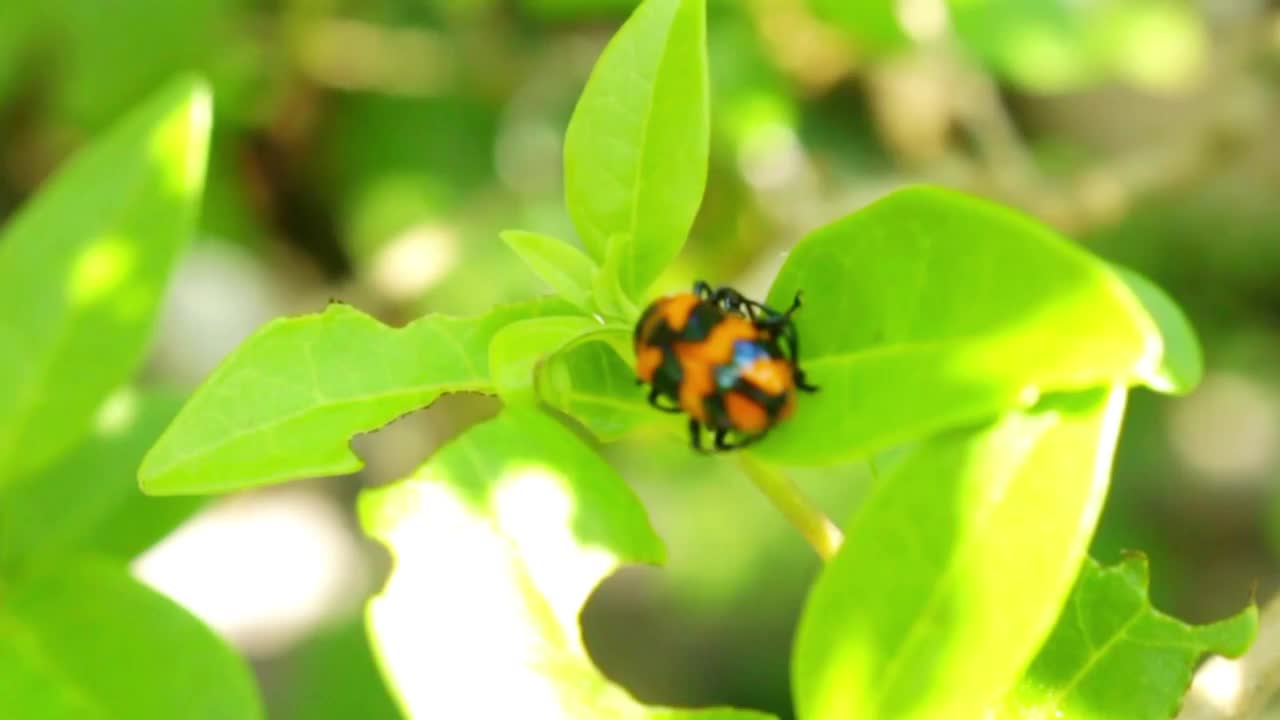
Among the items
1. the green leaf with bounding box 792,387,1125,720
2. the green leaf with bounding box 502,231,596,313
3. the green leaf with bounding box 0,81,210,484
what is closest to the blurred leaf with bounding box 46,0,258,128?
the green leaf with bounding box 0,81,210,484

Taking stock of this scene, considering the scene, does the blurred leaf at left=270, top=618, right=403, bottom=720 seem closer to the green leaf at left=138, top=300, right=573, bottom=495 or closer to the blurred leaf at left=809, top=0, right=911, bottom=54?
the blurred leaf at left=809, top=0, right=911, bottom=54

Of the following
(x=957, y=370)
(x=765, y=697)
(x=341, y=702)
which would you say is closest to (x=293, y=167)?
(x=341, y=702)

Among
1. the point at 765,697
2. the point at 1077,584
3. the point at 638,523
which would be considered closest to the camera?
the point at 638,523

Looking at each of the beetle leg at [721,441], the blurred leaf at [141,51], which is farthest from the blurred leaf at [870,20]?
the blurred leaf at [141,51]

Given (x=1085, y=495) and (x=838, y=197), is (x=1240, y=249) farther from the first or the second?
(x=1085, y=495)

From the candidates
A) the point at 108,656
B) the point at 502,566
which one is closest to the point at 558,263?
the point at 502,566

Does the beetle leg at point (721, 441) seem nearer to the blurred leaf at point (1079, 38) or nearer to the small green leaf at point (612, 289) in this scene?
the small green leaf at point (612, 289)

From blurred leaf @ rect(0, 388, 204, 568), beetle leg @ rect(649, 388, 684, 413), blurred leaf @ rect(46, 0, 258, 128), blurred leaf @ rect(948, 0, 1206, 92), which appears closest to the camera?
beetle leg @ rect(649, 388, 684, 413)
